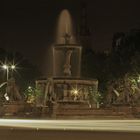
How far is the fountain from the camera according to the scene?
55562 millimetres

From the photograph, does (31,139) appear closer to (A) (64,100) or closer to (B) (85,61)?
(A) (64,100)

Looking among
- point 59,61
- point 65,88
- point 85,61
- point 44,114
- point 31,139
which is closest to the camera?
point 31,139

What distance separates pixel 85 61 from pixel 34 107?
6480 cm

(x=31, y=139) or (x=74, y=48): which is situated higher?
(x=74, y=48)

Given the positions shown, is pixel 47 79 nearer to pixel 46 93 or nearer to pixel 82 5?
pixel 46 93

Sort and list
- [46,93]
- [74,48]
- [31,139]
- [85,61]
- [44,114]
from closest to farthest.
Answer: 1. [31,139]
2. [44,114]
3. [46,93]
4. [74,48]
5. [85,61]

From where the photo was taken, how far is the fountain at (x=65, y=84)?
5556 cm

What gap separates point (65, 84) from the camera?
2315 inches

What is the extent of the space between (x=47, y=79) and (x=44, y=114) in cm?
774

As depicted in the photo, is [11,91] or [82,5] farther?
[82,5]

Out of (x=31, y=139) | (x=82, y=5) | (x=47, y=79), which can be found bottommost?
(x=31, y=139)

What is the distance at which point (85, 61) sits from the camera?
4572 inches

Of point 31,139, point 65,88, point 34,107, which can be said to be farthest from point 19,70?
point 31,139

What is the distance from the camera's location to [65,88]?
59.6 m
